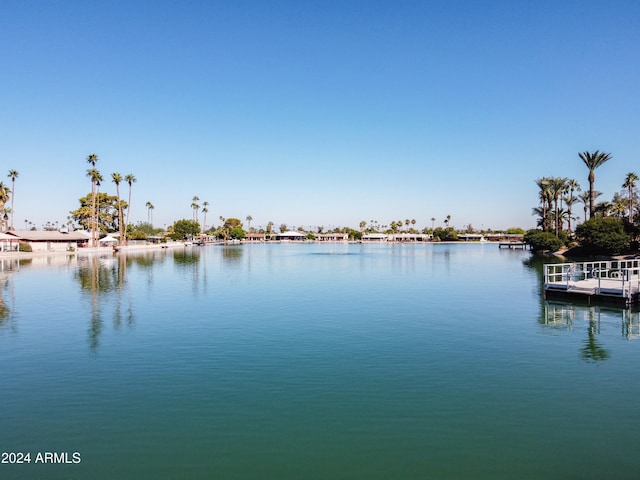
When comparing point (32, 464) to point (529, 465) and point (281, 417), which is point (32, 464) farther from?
point (529, 465)

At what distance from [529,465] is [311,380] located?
649 centimetres

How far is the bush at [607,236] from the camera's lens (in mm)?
58188

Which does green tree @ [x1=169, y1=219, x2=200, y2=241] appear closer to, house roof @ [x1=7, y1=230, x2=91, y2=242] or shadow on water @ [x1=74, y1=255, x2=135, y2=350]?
house roof @ [x1=7, y1=230, x2=91, y2=242]

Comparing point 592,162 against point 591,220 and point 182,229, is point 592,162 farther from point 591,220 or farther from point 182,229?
point 182,229

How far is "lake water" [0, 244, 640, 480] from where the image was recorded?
9.06 m

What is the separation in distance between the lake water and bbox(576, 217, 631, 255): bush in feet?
127

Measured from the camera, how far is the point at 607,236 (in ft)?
192

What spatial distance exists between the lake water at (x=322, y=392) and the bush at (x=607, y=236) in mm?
38804

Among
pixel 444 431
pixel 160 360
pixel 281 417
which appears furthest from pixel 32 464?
pixel 444 431

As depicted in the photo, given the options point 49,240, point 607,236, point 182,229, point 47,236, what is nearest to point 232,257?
point 49,240

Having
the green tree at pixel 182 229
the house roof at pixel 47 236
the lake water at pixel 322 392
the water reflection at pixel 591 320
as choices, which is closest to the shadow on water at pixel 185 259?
the house roof at pixel 47 236

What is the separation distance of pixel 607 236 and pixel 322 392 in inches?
2327

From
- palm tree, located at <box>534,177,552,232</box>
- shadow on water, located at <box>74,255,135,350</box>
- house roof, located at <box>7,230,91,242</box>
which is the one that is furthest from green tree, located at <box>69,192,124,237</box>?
palm tree, located at <box>534,177,552,232</box>

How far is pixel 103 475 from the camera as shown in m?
8.60
